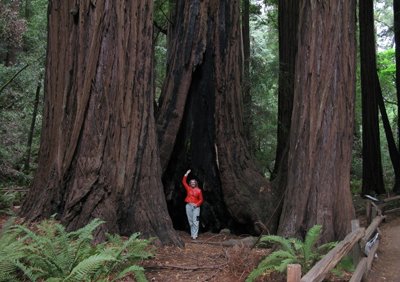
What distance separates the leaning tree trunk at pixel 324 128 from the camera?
848 centimetres

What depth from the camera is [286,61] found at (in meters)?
14.0

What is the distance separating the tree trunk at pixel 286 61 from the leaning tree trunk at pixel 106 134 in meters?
5.47

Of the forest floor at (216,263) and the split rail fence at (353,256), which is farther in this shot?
the forest floor at (216,263)

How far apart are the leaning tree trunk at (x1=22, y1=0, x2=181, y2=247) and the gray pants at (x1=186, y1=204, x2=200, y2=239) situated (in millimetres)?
2270

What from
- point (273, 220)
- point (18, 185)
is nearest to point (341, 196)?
point (273, 220)

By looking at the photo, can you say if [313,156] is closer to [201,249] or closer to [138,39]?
[201,249]

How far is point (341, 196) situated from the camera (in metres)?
8.57

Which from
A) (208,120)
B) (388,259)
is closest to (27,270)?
(388,259)

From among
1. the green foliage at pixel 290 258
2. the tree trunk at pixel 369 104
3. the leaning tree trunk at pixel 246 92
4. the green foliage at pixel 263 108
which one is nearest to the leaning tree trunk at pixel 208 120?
the leaning tree trunk at pixel 246 92

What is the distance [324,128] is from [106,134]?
12.4ft

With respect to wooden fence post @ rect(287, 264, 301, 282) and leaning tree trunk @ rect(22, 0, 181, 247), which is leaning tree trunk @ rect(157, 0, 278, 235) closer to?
leaning tree trunk @ rect(22, 0, 181, 247)

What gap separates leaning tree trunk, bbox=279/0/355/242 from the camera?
8.48 metres

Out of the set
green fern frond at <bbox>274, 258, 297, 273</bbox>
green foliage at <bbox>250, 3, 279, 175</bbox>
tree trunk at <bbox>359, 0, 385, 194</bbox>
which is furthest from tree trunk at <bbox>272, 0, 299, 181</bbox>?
green fern frond at <bbox>274, 258, 297, 273</bbox>

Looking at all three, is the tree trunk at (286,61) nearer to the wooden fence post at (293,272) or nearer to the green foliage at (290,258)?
the green foliage at (290,258)
